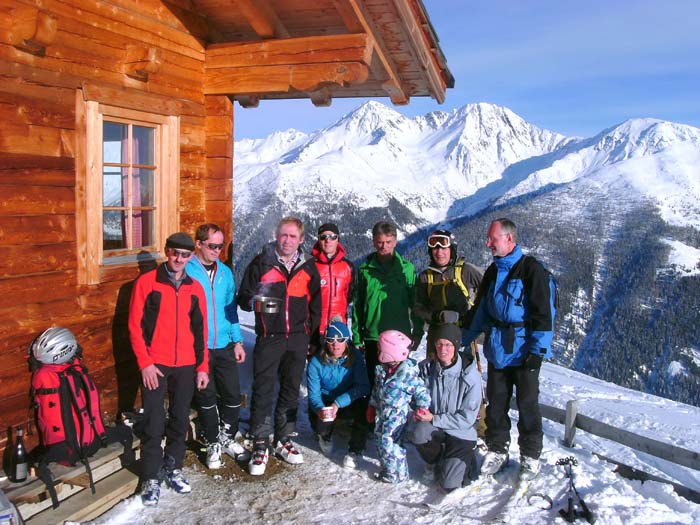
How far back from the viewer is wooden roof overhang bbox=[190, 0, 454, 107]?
15.9 feet

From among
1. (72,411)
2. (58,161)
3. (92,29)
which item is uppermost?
(92,29)

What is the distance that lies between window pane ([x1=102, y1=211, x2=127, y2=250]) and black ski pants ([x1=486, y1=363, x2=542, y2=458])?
3.28 m

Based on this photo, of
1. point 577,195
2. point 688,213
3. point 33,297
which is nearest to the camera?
point 33,297

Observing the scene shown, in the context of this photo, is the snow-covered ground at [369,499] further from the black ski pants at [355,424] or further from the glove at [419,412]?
the glove at [419,412]

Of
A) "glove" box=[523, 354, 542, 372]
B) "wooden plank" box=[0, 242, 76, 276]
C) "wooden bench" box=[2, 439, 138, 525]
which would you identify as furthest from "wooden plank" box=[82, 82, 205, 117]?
"glove" box=[523, 354, 542, 372]

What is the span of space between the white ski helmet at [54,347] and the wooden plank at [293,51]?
288 cm

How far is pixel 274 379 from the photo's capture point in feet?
15.0

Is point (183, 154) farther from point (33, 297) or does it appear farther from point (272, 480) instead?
point (272, 480)

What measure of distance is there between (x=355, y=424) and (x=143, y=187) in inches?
110

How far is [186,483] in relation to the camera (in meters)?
4.09

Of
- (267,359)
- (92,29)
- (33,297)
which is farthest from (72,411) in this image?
(92,29)

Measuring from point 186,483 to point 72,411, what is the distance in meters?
0.95

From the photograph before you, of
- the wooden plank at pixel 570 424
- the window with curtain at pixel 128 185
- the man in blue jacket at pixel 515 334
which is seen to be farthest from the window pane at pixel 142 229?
the wooden plank at pixel 570 424

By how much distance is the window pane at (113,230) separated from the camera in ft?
15.6
